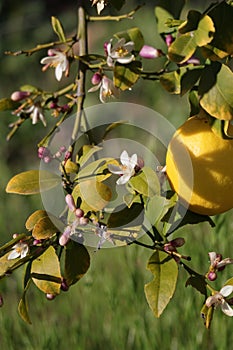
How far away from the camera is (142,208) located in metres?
0.77

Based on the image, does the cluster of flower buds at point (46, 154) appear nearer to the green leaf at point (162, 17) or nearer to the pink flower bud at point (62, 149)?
the pink flower bud at point (62, 149)

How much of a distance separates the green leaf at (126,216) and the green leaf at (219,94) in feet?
0.39

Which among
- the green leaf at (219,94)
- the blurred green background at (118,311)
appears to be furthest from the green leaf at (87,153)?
the blurred green background at (118,311)

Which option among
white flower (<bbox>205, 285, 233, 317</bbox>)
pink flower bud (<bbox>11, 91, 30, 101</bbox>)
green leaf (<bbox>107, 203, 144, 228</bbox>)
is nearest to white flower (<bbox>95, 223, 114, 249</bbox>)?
green leaf (<bbox>107, 203, 144, 228</bbox>)

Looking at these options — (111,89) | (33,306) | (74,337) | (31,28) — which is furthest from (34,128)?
(111,89)

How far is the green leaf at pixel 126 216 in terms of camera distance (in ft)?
2.47

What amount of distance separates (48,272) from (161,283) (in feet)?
0.34

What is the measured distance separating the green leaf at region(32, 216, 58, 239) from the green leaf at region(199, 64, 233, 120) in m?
0.18

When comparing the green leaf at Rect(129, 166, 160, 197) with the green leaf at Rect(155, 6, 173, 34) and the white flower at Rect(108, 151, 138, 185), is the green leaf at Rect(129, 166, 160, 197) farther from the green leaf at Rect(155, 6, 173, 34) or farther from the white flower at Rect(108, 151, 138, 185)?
the green leaf at Rect(155, 6, 173, 34)

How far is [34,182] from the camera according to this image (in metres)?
0.79

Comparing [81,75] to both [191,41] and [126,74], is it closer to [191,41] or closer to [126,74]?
[126,74]

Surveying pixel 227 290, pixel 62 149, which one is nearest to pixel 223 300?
pixel 227 290

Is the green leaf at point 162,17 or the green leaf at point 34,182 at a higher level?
the green leaf at point 162,17

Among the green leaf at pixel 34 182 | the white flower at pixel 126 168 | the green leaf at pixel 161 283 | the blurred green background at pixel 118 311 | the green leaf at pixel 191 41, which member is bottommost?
the blurred green background at pixel 118 311
